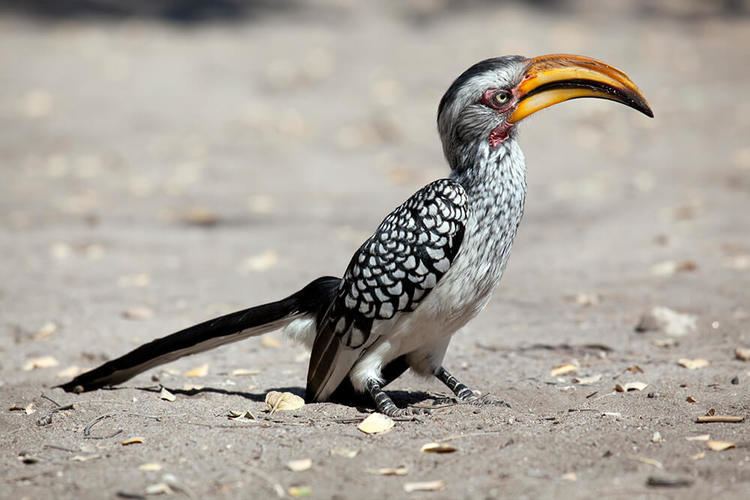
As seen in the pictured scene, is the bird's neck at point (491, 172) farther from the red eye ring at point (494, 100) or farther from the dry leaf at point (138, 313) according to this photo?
the dry leaf at point (138, 313)

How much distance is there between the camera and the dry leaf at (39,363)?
17.0ft

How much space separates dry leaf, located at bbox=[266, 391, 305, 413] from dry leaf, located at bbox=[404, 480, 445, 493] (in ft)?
3.60

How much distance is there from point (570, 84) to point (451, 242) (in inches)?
33.0

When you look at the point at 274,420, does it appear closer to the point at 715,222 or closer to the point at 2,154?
the point at 715,222

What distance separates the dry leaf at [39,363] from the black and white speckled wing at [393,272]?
5.96ft

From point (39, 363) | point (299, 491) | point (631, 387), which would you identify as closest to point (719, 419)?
point (631, 387)

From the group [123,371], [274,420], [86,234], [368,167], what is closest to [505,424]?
[274,420]

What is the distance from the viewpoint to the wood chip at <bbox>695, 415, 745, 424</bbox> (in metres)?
3.71

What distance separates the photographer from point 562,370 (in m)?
4.79

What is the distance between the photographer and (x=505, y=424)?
3807mm

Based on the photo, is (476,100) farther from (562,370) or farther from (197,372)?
(197,372)

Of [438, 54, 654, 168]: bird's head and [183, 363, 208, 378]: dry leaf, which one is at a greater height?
[438, 54, 654, 168]: bird's head

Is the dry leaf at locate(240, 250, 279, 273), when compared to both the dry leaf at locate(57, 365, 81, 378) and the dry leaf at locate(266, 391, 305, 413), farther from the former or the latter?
the dry leaf at locate(266, 391, 305, 413)

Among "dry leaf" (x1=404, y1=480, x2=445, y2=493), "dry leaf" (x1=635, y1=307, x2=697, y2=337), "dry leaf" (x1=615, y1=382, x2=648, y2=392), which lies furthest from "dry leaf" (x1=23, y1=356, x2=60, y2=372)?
"dry leaf" (x1=635, y1=307, x2=697, y2=337)
